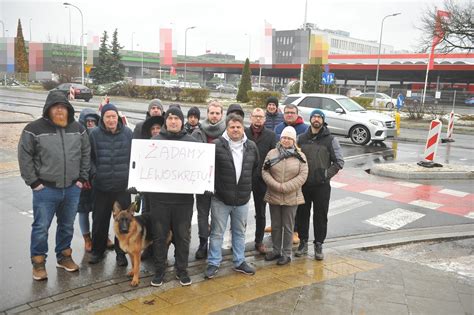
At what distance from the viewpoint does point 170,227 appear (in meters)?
4.72

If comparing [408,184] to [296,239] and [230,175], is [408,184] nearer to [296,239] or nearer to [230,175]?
[296,239]

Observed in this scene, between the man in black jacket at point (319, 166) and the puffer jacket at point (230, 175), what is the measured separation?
91cm

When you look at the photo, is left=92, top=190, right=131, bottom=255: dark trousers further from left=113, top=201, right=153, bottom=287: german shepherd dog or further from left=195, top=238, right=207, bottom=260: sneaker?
left=195, top=238, right=207, bottom=260: sneaker

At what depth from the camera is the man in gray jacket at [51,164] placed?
440 cm

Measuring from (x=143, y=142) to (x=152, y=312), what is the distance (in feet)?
5.75

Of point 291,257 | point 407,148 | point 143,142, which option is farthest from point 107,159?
point 407,148

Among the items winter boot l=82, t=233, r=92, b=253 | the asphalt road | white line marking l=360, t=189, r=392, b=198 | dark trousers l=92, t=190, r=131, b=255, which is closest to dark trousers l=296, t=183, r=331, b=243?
the asphalt road

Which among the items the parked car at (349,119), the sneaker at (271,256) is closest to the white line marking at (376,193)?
the sneaker at (271,256)

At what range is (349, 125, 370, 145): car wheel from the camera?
16.3 metres

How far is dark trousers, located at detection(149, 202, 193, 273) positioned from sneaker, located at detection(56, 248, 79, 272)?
1025mm

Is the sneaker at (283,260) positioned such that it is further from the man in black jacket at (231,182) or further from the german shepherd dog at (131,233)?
Answer: the german shepherd dog at (131,233)

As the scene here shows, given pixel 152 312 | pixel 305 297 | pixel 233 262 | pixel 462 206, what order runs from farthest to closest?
pixel 462 206, pixel 233 262, pixel 305 297, pixel 152 312

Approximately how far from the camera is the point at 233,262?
206 inches

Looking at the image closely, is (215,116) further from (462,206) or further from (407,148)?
(407,148)
